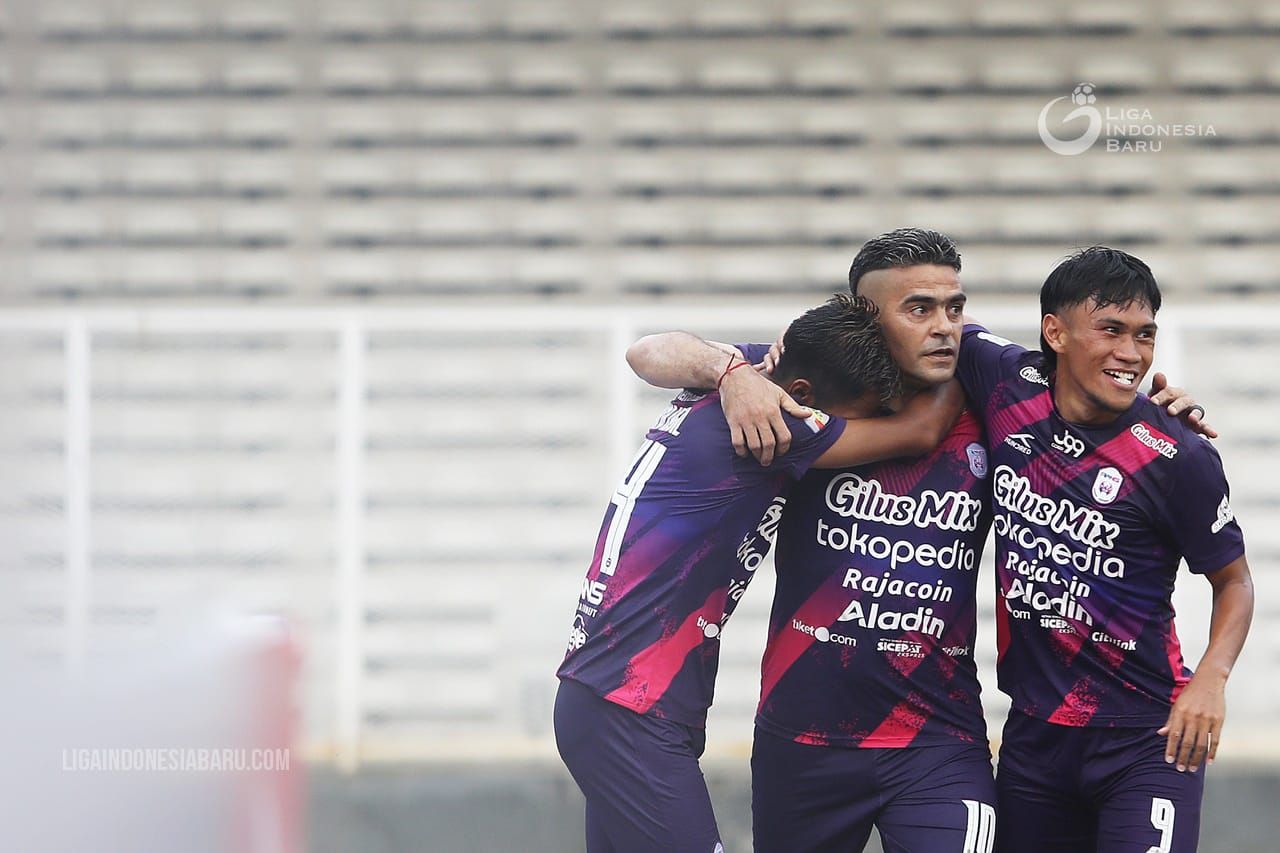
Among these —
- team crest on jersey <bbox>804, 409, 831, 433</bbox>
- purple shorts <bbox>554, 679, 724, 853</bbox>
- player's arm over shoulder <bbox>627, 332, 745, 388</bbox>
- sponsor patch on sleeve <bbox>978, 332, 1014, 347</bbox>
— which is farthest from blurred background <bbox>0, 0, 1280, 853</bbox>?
purple shorts <bbox>554, 679, 724, 853</bbox>

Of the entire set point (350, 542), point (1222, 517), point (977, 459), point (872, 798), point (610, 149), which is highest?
point (610, 149)

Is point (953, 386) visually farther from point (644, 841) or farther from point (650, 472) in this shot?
point (644, 841)

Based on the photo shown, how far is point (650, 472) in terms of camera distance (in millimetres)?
3104

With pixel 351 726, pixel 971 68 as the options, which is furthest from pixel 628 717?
pixel 971 68

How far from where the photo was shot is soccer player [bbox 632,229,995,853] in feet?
10.2

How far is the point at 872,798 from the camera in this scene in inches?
122

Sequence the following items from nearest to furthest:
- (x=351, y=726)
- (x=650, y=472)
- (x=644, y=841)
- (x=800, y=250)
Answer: (x=644, y=841), (x=650, y=472), (x=351, y=726), (x=800, y=250)

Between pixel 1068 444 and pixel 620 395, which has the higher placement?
pixel 620 395

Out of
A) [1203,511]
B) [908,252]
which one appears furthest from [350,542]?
[1203,511]

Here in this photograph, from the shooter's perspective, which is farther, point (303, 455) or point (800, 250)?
point (800, 250)

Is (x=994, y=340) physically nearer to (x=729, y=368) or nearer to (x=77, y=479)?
(x=729, y=368)

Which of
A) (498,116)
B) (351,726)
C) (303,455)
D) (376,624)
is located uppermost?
(498,116)

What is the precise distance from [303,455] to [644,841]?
3.01 m

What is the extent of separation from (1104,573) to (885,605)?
46cm
